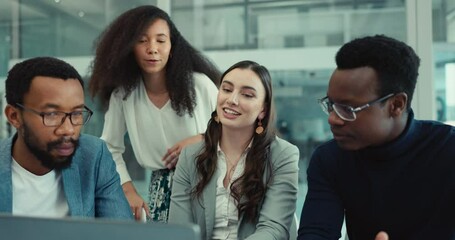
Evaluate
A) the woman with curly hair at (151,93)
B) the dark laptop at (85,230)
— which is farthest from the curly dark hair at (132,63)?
the dark laptop at (85,230)

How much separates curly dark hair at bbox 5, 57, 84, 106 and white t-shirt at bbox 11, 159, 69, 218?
203 millimetres

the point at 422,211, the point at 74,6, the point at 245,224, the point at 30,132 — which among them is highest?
the point at 74,6

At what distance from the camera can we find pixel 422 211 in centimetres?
140

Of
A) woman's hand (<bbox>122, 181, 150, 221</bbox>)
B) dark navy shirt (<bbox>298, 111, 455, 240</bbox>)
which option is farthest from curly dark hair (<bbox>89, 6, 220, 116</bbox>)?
dark navy shirt (<bbox>298, 111, 455, 240</bbox>)

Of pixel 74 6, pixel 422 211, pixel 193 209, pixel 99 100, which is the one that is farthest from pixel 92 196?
pixel 74 6

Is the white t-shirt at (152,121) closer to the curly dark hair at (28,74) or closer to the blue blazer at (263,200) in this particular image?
the blue blazer at (263,200)

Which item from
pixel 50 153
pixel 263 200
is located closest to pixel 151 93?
pixel 263 200

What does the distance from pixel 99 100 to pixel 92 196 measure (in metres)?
0.80

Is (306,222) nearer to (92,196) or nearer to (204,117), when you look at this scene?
(92,196)

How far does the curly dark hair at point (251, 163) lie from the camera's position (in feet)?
5.90

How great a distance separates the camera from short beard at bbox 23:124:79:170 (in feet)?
4.67

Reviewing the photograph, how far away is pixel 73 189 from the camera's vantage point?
151 cm

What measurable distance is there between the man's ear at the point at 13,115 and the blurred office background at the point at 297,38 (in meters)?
1.79

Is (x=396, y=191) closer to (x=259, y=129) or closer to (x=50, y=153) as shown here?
(x=259, y=129)
